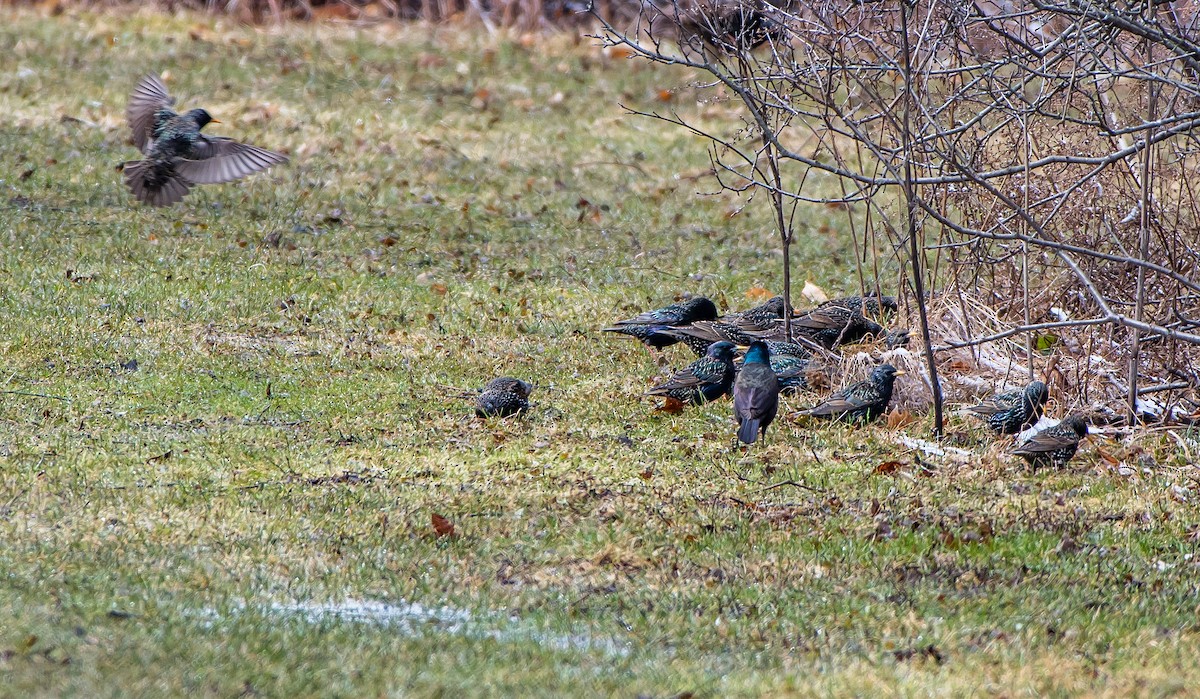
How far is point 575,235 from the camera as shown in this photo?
14.2 metres

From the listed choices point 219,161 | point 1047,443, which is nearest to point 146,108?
point 219,161

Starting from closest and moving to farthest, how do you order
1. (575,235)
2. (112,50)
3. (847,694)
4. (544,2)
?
(847,694), (575,235), (112,50), (544,2)

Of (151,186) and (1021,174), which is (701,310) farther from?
(151,186)

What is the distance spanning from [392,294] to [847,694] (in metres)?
7.24

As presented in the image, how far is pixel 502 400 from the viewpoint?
846 cm

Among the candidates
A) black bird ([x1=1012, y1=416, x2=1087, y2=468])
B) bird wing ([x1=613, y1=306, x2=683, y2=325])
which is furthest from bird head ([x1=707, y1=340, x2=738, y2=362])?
black bird ([x1=1012, y1=416, x2=1087, y2=468])

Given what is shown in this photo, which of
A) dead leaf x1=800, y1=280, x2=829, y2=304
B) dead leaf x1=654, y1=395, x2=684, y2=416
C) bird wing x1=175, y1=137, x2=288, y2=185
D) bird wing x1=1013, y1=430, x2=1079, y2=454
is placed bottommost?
dead leaf x1=654, y1=395, x2=684, y2=416

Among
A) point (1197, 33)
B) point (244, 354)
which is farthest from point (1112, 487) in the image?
point (244, 354)

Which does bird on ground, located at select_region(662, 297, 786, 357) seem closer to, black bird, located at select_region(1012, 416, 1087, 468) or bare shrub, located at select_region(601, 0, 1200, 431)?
bare shrub, located at select_region(601, 0, 1200, 431)

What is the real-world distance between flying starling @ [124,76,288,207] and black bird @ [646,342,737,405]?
3.62 m

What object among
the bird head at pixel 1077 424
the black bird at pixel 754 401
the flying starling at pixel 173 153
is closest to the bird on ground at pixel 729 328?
the black bird at pixel 754 401

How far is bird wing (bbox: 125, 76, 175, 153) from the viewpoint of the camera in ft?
37.4

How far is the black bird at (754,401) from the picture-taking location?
8047 mm

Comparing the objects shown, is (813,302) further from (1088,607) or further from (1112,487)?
(1088,607)
